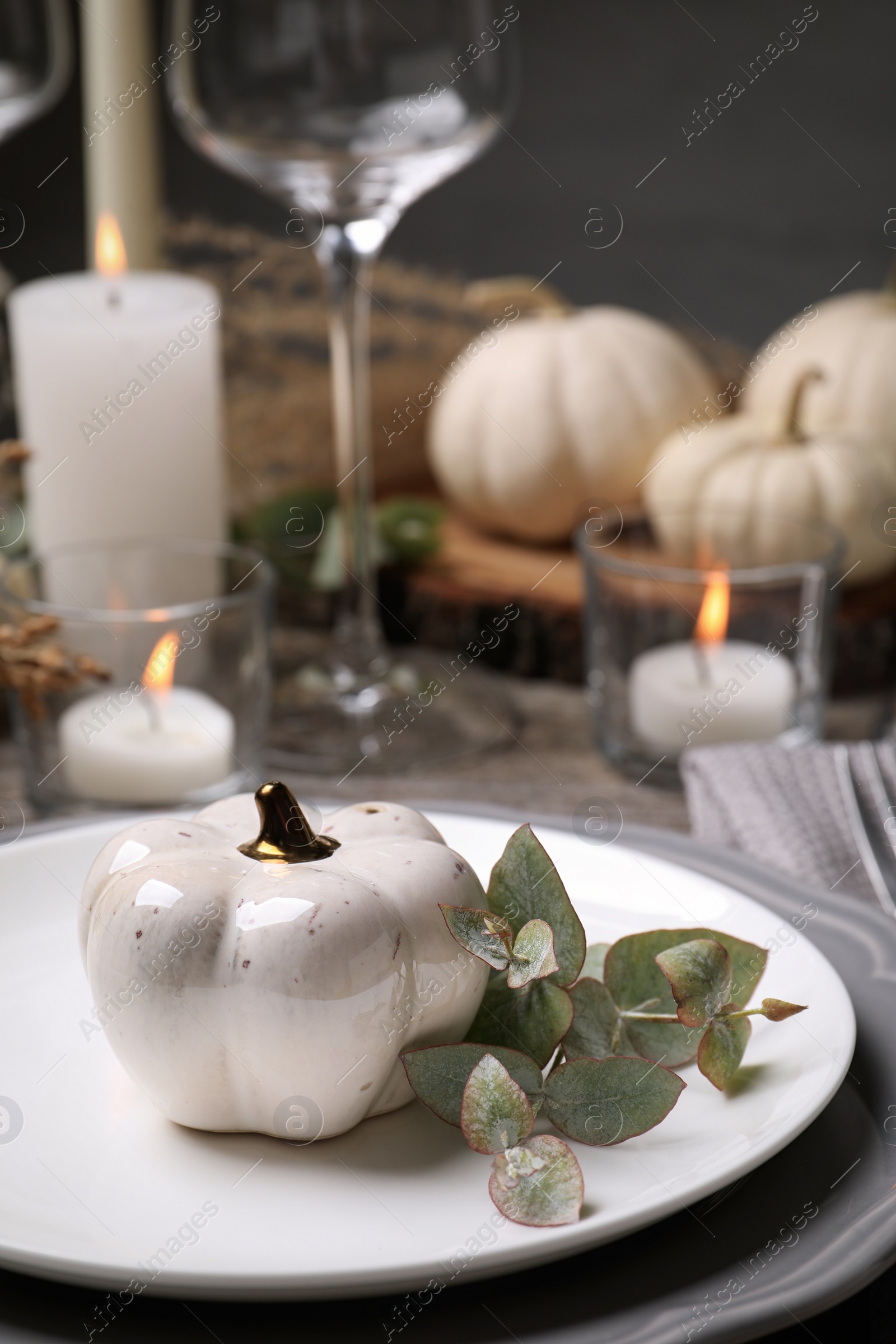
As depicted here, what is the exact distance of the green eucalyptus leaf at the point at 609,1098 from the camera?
A: 307 mm

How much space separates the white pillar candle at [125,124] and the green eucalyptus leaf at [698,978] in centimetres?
67

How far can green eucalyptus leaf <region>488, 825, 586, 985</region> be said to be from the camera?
339 millimetres

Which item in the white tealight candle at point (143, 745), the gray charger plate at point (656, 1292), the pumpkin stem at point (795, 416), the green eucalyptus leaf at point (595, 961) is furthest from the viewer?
the pumpkin stem at point (795, 416)

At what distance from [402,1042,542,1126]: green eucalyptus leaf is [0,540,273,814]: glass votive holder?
0.32m

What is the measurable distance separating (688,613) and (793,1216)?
1.60ft

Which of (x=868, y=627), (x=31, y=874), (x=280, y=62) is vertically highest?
Answer: (x=280, y=62)

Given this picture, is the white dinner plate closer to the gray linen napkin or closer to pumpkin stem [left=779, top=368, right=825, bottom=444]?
the gray linen napkin

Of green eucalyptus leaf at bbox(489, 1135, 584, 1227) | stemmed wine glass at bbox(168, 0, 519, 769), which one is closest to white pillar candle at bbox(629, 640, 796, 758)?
stemmed wine glass at bbox(168, 0, 519, 769)

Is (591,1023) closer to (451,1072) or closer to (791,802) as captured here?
(451,1072)

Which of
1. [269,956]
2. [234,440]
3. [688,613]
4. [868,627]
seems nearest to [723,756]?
[688,613]

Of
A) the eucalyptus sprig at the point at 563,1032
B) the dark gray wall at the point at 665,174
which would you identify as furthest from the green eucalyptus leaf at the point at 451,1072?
the dark gray wall at the point at 665,174

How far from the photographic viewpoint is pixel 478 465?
38.6 inches

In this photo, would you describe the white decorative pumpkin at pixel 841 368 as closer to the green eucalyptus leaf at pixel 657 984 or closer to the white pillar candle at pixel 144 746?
the white pillar candle at pixel 144 746

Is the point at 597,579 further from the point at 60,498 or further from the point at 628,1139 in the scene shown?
the point at 628,1139
